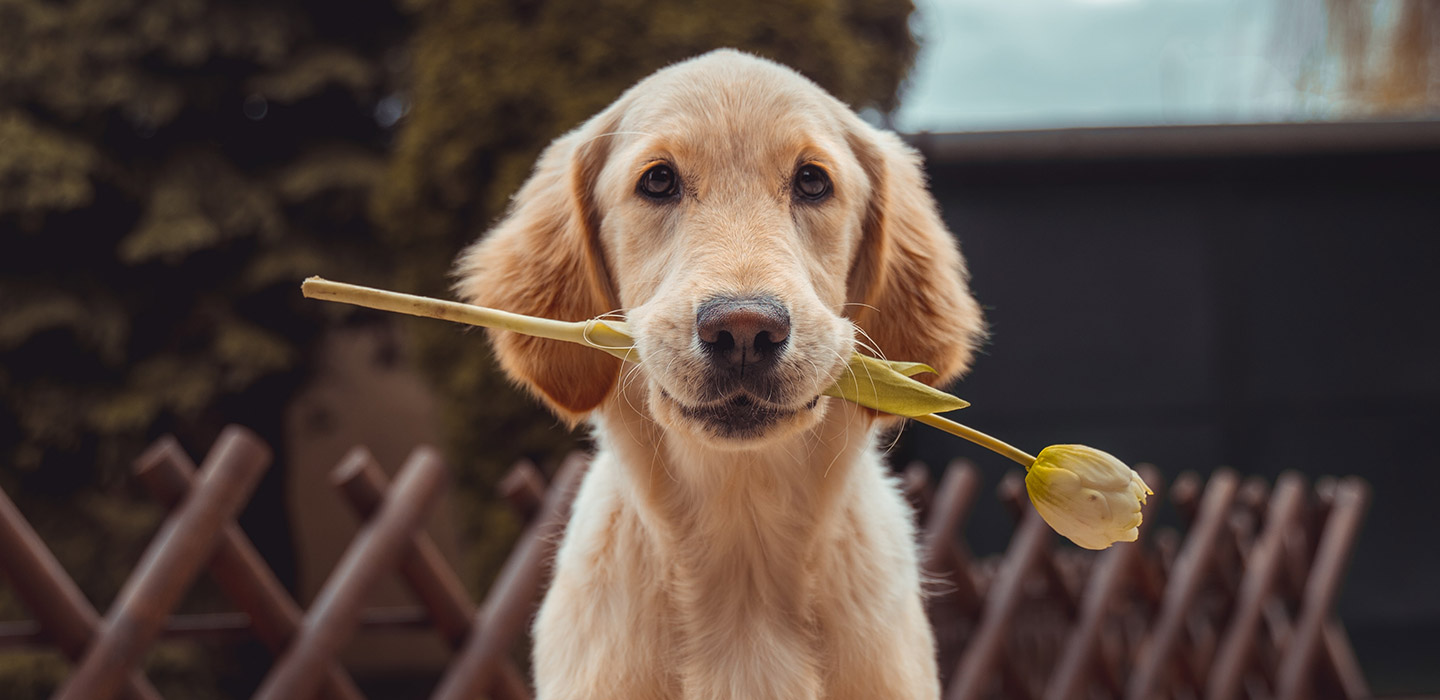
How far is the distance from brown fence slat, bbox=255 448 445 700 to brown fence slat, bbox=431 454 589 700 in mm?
336

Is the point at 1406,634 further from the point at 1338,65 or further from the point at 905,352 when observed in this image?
the point at 905,352

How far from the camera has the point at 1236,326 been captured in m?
6.86

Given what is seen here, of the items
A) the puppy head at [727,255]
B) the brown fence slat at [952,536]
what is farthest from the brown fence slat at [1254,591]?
the puppy head at [727,255]

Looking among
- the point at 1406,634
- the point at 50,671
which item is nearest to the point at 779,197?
the point at 50,671

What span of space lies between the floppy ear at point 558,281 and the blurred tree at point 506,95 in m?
2.84

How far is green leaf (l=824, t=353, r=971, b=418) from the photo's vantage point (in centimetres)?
152

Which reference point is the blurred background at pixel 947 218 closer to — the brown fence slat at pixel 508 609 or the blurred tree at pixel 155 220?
the blurred tree at pixel 155 220

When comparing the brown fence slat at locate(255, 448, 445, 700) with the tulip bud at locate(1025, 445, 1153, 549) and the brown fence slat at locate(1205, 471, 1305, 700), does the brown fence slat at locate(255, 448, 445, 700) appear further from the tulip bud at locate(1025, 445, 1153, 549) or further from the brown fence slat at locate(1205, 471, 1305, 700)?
the brown fence slat at locate(1205, 471, 1305, 700)

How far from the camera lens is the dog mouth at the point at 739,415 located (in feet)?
5.39

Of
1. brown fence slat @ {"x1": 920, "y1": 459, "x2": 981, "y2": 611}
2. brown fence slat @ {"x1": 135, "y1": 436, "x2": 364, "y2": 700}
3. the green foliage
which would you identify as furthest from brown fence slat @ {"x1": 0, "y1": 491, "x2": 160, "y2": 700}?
the green foliage

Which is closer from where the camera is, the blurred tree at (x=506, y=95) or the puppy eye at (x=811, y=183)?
the puppy eye at (x=811, y=183)

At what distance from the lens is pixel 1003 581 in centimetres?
409

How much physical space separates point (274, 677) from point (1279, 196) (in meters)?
6.53

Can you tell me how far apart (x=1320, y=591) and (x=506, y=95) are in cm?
479
